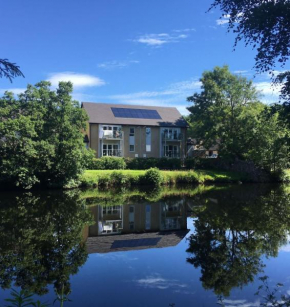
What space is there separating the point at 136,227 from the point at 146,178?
675 inches

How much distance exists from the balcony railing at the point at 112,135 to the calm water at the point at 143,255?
25388 millimetres

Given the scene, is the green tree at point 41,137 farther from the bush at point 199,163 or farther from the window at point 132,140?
the bush at point 199,163

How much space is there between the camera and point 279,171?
3453cm

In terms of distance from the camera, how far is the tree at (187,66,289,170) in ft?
115

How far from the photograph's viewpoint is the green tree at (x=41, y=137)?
2314 cm

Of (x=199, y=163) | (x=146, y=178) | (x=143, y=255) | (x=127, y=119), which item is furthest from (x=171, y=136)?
(x=143, y=255)

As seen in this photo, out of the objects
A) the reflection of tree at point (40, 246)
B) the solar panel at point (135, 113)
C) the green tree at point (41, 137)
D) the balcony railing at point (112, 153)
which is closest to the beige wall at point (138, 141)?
the balcony railing at point (112, 153)

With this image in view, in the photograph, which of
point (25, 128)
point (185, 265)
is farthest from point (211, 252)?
point (25, 128)

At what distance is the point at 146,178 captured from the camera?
30094 millimetres

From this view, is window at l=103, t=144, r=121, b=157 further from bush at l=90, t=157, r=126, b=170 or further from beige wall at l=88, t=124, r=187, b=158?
bush at l=90, t=157, r=126, b=170

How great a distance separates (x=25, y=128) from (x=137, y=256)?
17.6 metres

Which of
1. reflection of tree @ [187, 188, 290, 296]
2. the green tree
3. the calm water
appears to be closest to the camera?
the calm water

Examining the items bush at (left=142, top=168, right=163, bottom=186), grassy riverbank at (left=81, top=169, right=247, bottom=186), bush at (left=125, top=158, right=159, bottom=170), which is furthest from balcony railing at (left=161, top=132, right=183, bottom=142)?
bush at (left=142, top=168, right=163, bottom=186)

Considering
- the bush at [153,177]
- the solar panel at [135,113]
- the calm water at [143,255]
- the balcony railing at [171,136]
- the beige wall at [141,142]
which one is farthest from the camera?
the balcony railing at [171,136]
